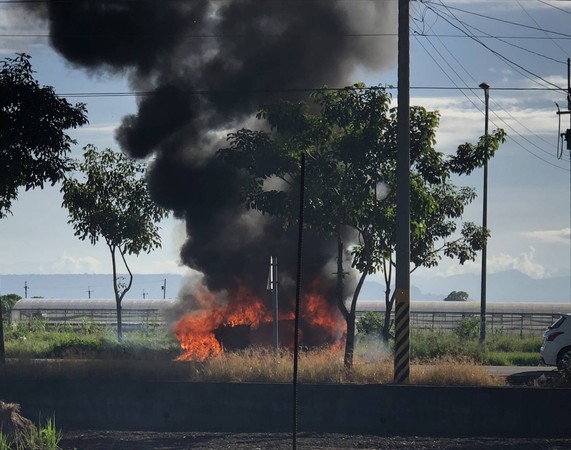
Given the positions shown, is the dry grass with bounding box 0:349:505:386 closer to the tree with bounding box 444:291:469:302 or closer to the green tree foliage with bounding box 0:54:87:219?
the green tree foliage with bounding box 0:54:87:219

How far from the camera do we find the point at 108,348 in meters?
28.3

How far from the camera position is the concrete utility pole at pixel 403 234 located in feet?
63.0

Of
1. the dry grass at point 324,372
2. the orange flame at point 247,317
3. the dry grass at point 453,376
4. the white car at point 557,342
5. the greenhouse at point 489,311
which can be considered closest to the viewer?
the dry grass at point 453,376

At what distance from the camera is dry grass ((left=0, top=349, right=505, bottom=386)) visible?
18.8 m

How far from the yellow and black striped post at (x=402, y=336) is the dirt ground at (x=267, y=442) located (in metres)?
3.35

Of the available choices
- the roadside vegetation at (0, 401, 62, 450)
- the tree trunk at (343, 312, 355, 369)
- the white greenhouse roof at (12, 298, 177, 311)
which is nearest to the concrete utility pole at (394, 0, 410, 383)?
the tree trunk at (343, 312, 355, 369)

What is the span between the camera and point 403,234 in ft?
64.5

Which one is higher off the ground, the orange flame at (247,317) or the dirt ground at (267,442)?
the orange flame at (247,317)

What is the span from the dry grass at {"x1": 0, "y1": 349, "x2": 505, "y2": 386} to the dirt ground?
8.72 feet

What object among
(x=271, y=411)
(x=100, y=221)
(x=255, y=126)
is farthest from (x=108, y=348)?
(x=271, y=411)

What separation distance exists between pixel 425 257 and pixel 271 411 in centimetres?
1133

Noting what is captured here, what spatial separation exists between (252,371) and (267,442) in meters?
4.12

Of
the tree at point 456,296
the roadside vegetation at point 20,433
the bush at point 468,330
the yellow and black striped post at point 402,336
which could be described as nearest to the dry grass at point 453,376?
the yellow and black striped post at point 402,336

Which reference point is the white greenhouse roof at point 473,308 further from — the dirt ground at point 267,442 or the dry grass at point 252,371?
the dirt ground at point 267,442
